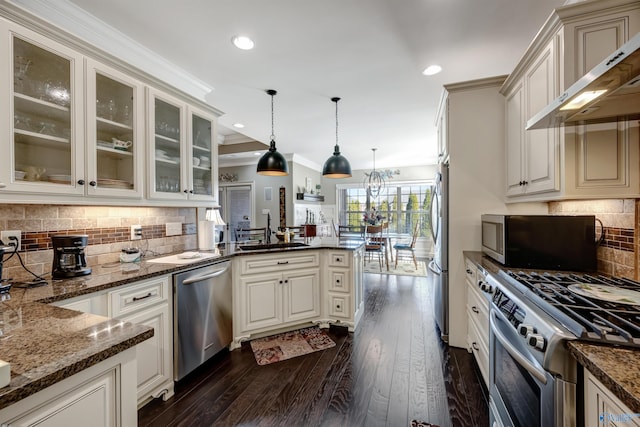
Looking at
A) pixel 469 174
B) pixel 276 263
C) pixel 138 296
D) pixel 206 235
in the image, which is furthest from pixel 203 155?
pixel 469 174

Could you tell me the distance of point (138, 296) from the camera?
163cm

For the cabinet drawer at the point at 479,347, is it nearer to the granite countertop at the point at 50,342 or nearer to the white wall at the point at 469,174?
the white wall at the point at 469,174

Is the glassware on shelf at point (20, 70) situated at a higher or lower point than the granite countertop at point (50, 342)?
higher

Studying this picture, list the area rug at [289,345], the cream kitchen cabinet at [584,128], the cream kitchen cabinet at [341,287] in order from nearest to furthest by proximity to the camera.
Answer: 1. the cream kitchen cabinet at [584,128]
2. the area rug at [289,345]
3. the cream kitchen cabinet at [341,287]

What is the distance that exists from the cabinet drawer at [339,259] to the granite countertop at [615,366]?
204 cm

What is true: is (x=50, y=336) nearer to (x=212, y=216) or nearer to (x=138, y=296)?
(x=138, y=296)

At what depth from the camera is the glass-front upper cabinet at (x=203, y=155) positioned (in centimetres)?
251

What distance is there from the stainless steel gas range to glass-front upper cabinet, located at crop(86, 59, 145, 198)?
245 centimetres

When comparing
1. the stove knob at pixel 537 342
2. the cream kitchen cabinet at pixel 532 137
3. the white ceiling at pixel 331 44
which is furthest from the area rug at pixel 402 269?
the stove knob at pixel 537 342

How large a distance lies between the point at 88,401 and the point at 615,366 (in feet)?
4.93

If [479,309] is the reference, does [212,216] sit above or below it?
above

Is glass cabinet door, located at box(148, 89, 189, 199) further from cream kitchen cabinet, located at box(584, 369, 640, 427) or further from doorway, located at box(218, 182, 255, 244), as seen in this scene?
doorway, located at box(218, 182, 255, 244)

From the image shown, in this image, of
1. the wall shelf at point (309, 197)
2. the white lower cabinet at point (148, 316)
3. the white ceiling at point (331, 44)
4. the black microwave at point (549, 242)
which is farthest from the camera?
the wall shelf at point (309, 197)

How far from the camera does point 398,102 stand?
3279 millimetres
